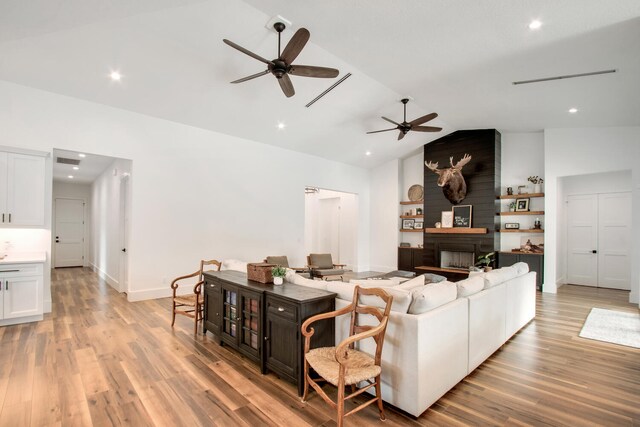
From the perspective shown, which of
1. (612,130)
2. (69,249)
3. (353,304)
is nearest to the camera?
(353,304)

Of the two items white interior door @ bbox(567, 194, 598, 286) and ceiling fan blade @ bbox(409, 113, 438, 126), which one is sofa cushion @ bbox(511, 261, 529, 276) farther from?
white interior door @ bbox(567, 194, 598, 286)

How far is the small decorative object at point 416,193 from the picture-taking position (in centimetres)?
945

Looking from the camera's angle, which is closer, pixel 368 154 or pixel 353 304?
pixel 353 304

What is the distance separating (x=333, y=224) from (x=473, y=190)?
15.4 feet

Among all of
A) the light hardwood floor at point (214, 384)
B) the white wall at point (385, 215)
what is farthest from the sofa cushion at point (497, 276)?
the white wall at point (385, 215)

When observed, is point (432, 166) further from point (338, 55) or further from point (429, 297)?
point (429, 297)

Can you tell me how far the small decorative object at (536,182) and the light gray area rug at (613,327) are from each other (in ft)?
10.1

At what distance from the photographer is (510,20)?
343 cm

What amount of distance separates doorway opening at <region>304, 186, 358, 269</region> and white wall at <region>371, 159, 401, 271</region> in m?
0.69

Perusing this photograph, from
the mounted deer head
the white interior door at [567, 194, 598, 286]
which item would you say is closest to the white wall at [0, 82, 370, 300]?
the mounted deer head

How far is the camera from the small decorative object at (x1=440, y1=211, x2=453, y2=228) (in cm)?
845

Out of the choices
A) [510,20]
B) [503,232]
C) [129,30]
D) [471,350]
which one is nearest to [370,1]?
[510,20]

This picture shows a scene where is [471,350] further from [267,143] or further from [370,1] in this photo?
[267,143]

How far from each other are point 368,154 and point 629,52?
19.1 ft
